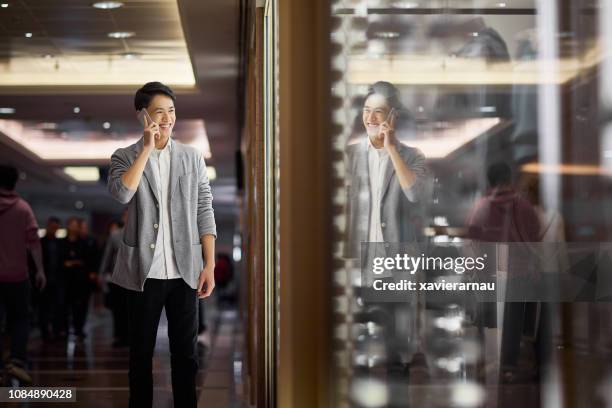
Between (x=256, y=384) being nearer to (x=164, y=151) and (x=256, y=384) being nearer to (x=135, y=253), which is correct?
(x=135, y=253)

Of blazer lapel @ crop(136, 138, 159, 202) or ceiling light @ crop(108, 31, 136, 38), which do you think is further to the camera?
ceiling light @ crop(108, 31, 136, 38)

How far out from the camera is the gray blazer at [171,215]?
3.43 m

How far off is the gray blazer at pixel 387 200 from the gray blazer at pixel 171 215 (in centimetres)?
123

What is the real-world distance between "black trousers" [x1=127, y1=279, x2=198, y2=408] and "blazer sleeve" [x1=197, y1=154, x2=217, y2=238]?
24cm

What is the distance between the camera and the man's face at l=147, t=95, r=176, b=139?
351cm

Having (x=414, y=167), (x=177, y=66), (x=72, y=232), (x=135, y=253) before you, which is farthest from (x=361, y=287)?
(x=72, y=232)

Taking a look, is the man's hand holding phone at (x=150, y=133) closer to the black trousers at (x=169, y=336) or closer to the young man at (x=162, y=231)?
the young man at (x=162, y=231)

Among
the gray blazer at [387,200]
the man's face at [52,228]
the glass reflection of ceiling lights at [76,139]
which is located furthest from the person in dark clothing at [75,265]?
the gray blazer at [387,200]

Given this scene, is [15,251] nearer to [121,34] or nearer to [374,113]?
[121,34]

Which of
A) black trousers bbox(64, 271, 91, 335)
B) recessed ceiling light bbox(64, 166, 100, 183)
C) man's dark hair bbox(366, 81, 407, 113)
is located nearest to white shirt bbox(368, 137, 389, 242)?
man's dark hair bbox(366, 81, 407, 113)

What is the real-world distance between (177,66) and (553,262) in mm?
2088

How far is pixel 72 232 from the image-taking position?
4469mm

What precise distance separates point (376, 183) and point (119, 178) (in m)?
1.47

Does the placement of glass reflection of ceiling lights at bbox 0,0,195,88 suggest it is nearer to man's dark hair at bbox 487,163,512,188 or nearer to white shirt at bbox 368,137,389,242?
white shirt at bbox 368,137,389,242
